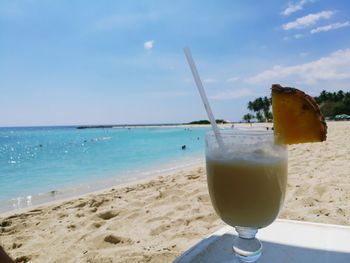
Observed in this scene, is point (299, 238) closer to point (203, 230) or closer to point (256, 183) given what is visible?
point (256, 183)

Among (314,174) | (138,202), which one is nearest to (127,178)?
(138,202)

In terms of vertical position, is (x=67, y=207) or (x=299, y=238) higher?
(x=299, y=238)

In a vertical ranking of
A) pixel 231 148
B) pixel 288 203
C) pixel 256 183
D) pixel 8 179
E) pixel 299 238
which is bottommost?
pixel 8 179

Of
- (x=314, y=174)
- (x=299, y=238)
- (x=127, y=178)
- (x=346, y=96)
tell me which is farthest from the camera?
(x=346, y=96)

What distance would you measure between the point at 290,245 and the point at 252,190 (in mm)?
326

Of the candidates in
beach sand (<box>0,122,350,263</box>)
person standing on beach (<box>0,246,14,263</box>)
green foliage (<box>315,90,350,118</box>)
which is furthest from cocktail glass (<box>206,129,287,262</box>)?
green foliage (<box>315,90,350,118</box>)

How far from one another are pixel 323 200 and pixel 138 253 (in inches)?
85.3

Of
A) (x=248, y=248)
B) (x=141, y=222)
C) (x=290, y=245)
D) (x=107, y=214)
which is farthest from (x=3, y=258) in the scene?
(x=107, y=214)

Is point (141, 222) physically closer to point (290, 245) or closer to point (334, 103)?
point (290, 245)

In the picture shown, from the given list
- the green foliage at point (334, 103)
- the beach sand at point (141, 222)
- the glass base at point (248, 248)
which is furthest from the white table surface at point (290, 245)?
the green foliage at point (334, 103)

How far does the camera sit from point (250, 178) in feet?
3.36

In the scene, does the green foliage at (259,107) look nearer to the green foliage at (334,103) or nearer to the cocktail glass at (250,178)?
the green foliage at (334,103)

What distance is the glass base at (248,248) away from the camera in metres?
0.93

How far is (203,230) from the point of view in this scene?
3.09m
